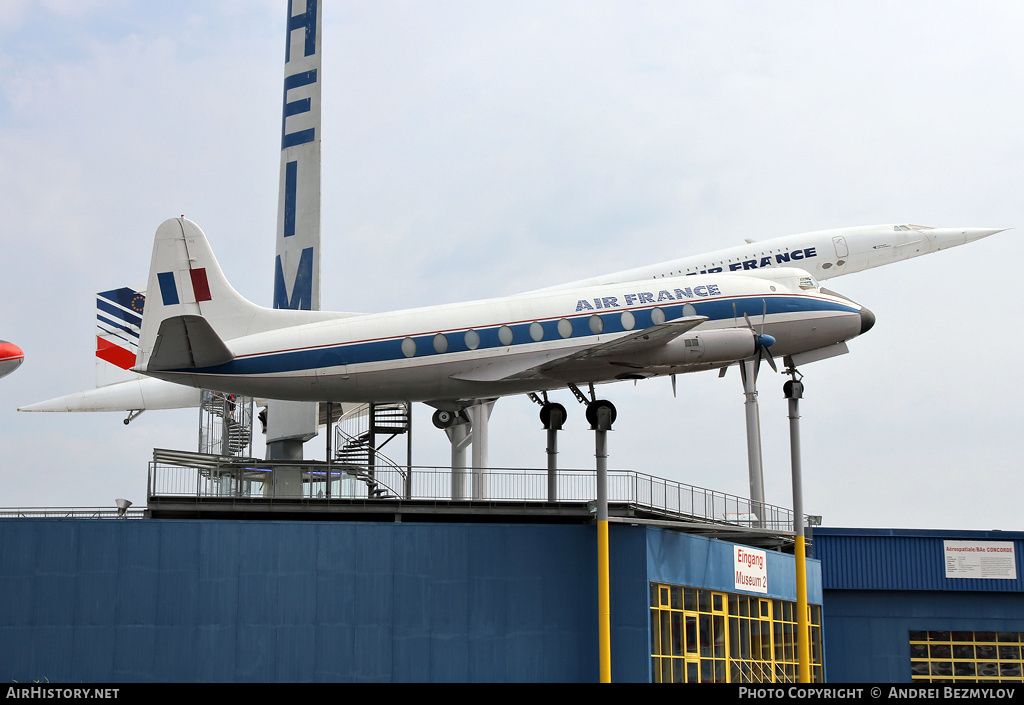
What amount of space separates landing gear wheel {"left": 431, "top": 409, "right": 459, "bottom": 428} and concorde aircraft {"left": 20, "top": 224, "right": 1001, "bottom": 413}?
59.7 ft

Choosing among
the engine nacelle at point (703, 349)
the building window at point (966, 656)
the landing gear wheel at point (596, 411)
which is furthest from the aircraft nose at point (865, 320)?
the building window at point (966, 656)

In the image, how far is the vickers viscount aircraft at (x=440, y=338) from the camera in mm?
35250

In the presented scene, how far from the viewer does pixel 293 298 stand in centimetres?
4728

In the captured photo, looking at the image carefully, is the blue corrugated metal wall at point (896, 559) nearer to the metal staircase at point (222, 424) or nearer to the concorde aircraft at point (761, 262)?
the concorde aircraft at point (761, 262)

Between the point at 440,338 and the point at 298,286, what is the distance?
13177 mm

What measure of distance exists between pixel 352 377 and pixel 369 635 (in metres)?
8.17

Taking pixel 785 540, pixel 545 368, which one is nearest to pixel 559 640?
pixel 545 368

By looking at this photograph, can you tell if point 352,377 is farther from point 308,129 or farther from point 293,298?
point 308,129

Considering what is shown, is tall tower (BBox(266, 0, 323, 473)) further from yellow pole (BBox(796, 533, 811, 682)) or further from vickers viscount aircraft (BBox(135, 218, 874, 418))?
yellow pole (BBox(796, 533, 811, 682))

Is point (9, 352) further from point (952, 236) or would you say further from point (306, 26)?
point (952, 236)

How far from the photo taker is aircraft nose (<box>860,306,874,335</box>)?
4116cm

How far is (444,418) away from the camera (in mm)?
39906

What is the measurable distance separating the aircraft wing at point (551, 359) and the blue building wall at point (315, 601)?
5.11m


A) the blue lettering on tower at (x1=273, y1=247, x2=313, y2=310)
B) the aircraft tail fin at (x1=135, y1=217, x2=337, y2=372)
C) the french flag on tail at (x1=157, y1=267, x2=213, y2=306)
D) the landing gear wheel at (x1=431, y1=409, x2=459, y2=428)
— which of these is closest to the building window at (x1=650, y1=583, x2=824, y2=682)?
the landing gear wheel at (x1=431, y1=409, x2=459, y2=428)
